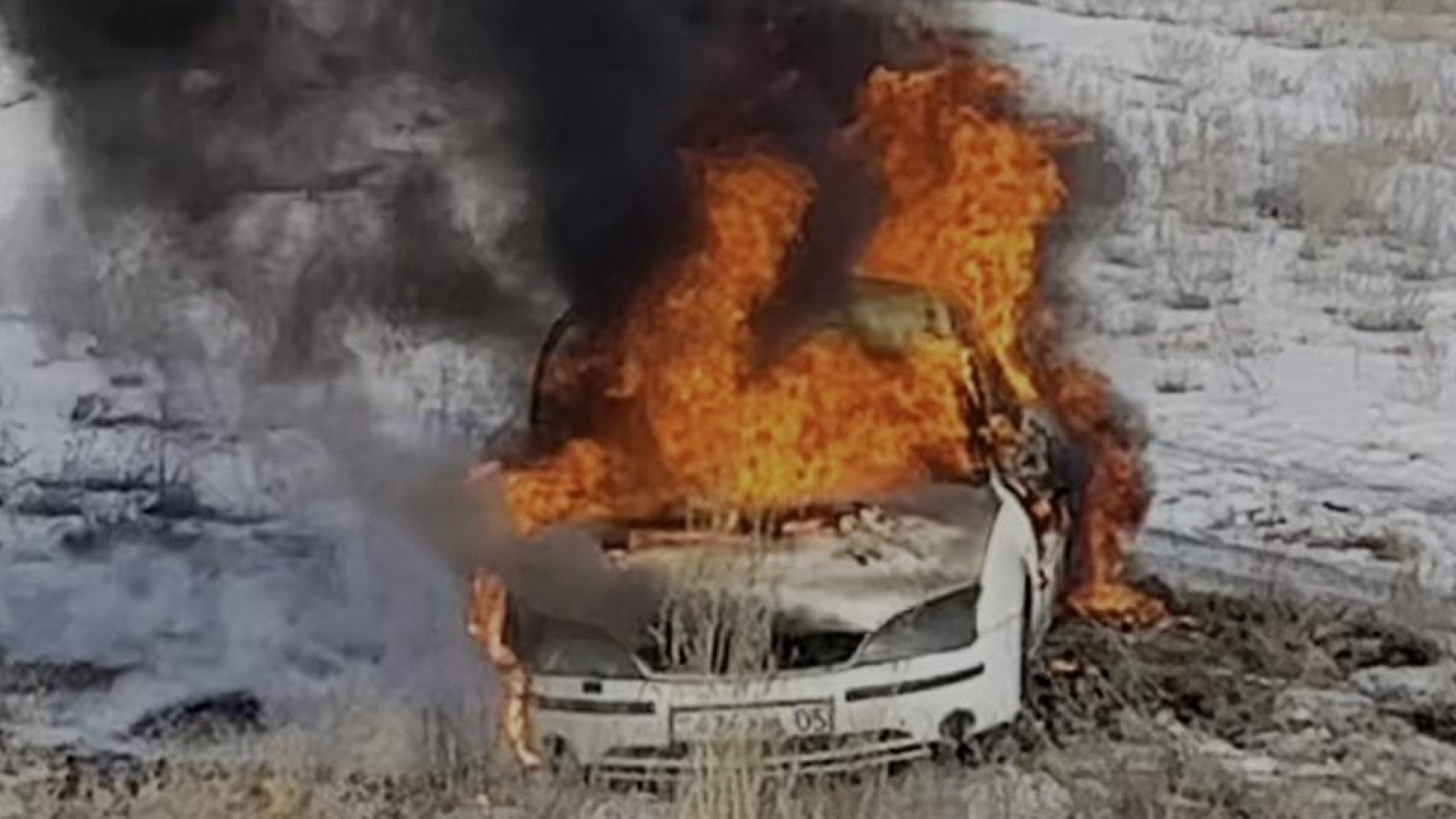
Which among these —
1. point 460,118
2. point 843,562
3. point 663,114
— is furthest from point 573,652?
point 460,118

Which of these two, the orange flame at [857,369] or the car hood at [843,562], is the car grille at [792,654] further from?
the orange flame at [857,369]

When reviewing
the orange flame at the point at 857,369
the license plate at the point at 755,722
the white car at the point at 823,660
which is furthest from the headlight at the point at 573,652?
the orange flame at the point at 857,369

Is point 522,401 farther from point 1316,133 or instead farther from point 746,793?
point 1316,133

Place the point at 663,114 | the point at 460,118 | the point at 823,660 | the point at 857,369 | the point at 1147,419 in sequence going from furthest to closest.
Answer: the point at 460,118, the point at 1147,419, the point at 663,114, the point at 857,369, the point at 823,660

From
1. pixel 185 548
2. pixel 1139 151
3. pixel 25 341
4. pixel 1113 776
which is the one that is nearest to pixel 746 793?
pixel 1113 776

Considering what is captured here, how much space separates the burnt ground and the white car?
0.36 feet

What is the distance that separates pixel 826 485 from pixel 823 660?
2.28 ft

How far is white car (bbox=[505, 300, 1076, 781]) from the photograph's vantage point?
20.7 ft

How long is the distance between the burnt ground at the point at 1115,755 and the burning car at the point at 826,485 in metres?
0.15

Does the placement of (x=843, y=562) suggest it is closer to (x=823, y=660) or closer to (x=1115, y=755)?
(x=823, y=660)

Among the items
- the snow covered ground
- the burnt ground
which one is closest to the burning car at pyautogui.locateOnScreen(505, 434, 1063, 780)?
the burnt ground

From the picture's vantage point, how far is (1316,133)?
443 inches

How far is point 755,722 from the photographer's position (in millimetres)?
6203

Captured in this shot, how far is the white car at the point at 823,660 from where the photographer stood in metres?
6.30
